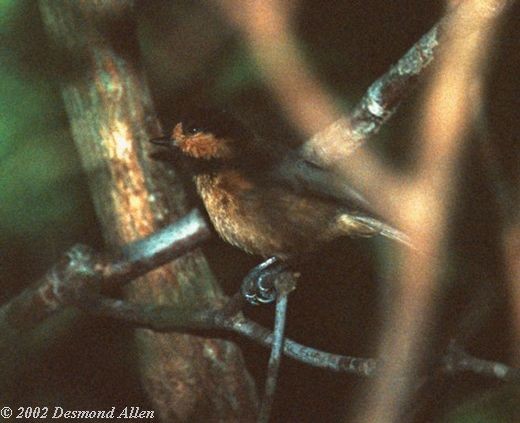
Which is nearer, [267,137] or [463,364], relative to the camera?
[463,364]

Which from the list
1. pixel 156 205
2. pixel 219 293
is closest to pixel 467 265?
pixel 219 293

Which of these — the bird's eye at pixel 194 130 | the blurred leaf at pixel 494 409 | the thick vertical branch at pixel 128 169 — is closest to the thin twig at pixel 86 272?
the thick vertical branch at pixel 128 169

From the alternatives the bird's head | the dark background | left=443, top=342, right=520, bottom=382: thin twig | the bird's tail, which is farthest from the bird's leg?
left=443, top=342, right=520, bottom=382: thin twig

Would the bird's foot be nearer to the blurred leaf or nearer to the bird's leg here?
the bird's leg

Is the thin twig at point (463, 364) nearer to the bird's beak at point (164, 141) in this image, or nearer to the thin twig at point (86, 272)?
the thin twig at point (86, 272)

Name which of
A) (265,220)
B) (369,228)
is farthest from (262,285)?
(369,228)

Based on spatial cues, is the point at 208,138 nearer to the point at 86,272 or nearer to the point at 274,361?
the point at 86,272
